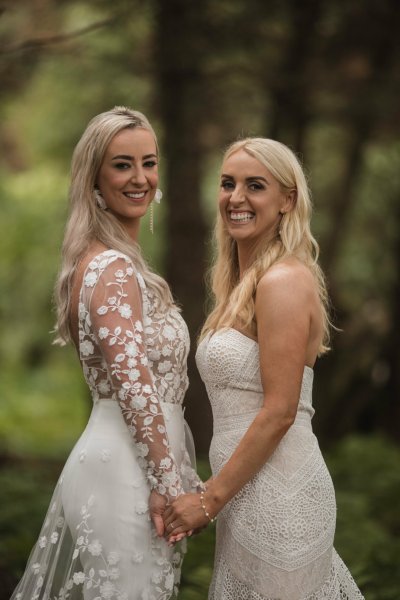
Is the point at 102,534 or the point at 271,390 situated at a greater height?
the point at 271,390

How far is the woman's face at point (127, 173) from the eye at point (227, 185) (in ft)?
1.08

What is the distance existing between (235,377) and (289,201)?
0.85m

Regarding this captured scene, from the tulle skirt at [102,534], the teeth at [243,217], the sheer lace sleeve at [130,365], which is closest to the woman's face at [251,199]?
the teeth at [243,217]

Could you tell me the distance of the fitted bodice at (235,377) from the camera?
11.9 feet

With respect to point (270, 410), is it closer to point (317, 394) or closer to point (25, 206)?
point (317, 394)

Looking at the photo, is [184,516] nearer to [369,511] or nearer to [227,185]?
[227,185]

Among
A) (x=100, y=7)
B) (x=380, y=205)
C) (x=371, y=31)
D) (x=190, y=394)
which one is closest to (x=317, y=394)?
(x=190, y=394)

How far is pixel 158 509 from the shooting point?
353 cm

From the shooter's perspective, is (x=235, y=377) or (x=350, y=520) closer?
(x=235, y=377)

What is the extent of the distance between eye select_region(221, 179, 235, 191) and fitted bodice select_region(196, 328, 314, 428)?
682 millimetres

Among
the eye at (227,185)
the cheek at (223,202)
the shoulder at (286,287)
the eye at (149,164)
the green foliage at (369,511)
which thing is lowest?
the green foliage at (369,511)

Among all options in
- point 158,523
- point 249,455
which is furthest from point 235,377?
point 158,523

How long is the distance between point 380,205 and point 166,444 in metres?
10.3

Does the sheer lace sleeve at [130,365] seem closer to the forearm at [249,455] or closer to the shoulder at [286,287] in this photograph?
the forearm at [249,455]
